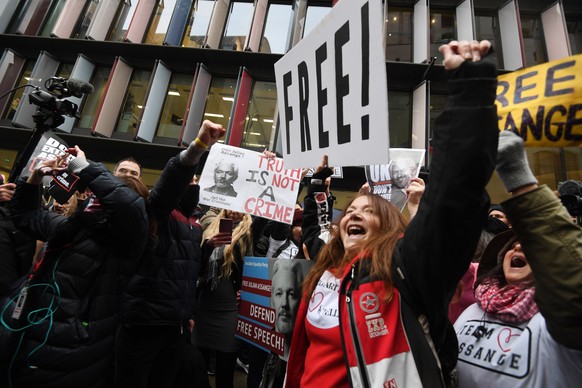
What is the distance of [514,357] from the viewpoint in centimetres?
127

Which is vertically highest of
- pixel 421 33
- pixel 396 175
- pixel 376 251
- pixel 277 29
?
pixel 277 29

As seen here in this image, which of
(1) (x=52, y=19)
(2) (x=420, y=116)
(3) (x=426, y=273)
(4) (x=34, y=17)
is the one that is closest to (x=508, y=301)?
(3) (x=426, y=273)

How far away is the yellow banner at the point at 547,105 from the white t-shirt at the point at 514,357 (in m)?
0.85

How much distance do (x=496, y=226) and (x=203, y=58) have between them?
10532mm

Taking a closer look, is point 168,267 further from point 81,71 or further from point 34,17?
point 34,17

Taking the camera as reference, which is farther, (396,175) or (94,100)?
(94,100)

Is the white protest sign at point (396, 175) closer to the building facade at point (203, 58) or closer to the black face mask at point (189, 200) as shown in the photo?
the black face mask at point (189, 200)

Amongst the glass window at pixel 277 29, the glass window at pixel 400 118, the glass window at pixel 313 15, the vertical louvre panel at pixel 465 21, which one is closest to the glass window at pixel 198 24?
the glass window at pixel 277 29

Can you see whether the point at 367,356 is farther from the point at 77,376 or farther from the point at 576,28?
the point at 576,28

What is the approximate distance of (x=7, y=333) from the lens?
5.95 ft

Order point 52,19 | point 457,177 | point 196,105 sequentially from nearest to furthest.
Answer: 1. point 457,177
2. point 196,105
3. point 52,19

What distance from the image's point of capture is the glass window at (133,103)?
1108cm

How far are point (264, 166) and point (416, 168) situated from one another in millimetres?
1618

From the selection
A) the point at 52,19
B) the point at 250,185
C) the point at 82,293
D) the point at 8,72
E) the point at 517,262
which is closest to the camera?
the point at 517,262
